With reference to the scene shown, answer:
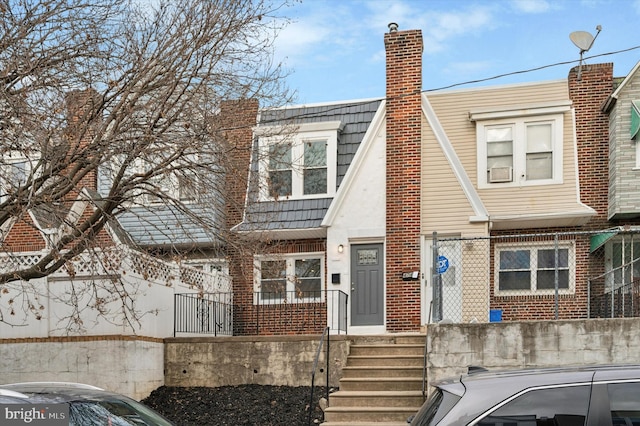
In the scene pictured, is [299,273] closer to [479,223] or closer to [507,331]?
[479,223]

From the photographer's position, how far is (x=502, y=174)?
17.3m

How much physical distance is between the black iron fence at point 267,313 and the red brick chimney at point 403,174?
121cm

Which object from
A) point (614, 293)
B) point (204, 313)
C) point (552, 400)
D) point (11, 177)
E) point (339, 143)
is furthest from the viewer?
Answer: point (339, 143)

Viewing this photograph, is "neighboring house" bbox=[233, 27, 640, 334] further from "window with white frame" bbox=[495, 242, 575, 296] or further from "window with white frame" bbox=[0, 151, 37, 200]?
"window with white frame" bbox=[0, 151, 37, 200]

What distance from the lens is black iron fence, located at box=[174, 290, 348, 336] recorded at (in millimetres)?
16250

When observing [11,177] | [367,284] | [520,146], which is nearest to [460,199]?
[520,146]

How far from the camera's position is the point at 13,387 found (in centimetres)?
559

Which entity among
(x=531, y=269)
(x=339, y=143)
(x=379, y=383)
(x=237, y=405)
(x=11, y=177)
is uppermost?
(x=339, y=143)

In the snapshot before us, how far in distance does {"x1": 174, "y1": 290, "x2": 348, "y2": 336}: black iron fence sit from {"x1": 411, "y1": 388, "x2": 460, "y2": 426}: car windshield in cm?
1051

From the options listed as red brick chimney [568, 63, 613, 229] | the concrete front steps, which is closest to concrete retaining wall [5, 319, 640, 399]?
the concrete front steps

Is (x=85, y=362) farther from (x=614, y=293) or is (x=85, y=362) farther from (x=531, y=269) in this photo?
(x=614, y=293)

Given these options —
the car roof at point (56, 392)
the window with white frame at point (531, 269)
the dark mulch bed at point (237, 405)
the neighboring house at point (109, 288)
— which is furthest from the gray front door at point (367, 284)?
the car roof at point (56, 392)

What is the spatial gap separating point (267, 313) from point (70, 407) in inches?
499

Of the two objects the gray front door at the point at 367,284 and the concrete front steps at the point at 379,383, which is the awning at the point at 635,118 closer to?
the gray front door at the point at 367,284
